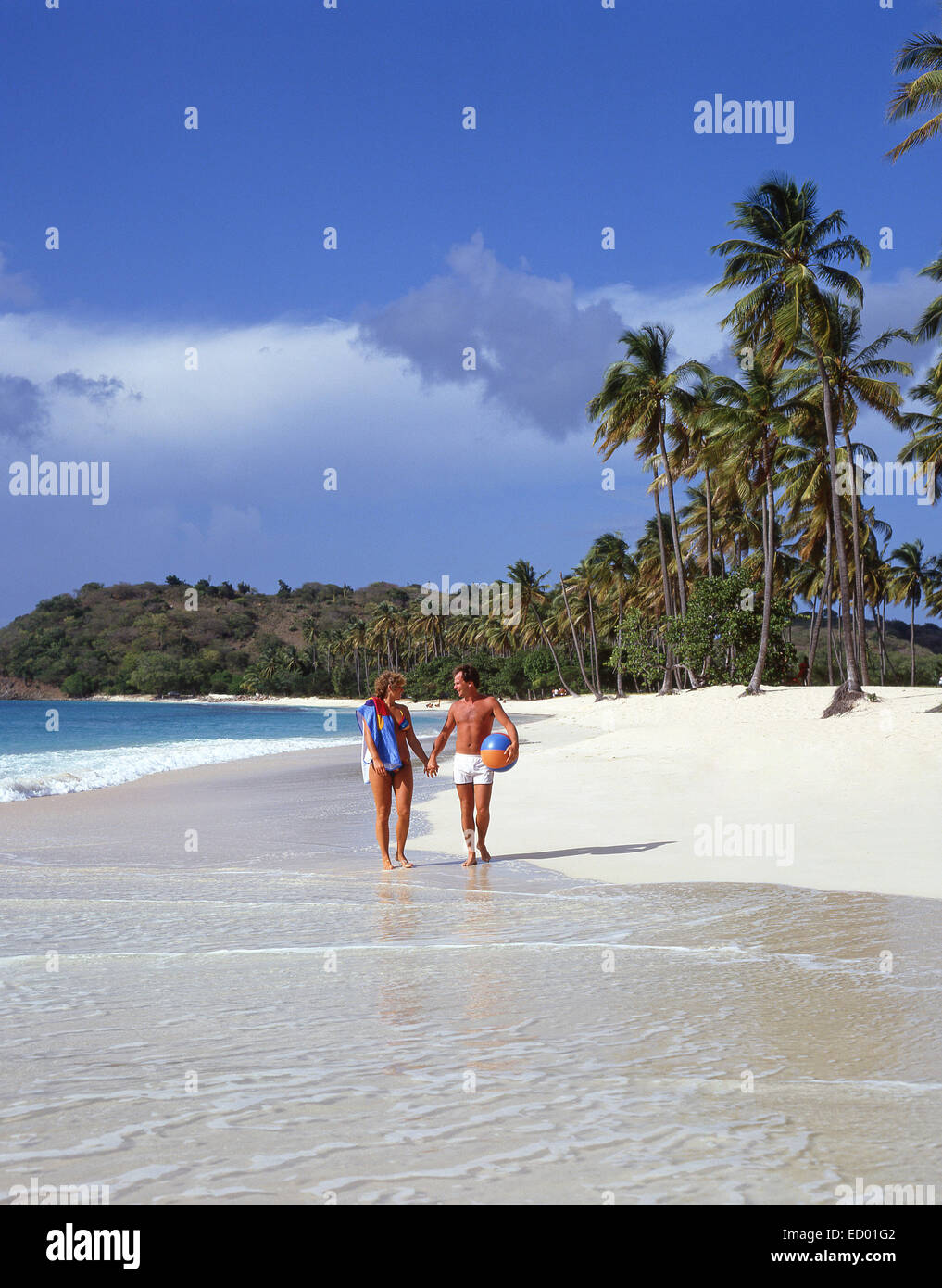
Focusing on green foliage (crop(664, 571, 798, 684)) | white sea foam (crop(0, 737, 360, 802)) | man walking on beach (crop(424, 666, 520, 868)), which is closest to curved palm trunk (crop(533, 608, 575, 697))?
white sea foam (crop(0, 737, 360, 802))

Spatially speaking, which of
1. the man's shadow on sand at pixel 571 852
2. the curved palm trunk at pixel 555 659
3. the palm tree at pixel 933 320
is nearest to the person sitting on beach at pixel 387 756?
the man's shadow on sand at pixel 571 852

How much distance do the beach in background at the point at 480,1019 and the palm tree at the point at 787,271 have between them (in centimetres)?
1757

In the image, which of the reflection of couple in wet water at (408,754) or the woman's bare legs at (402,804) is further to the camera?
the woman's bare legs at (402,804)

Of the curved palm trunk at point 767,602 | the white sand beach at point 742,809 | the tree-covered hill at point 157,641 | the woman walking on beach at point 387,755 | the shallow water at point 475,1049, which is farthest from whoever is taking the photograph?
the tree-covered hill at point 157,641

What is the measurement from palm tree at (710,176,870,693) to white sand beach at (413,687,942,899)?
943 centimetres

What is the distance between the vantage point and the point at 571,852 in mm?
9883

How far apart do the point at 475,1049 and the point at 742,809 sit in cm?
853

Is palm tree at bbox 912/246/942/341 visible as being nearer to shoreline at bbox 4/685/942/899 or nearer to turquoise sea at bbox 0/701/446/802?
shoreline at bbox 4/685/942/899

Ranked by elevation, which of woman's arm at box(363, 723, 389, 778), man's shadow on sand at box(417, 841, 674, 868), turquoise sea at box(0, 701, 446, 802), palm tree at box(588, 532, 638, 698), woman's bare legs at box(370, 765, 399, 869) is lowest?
turquoise sea at box(0, 701, 446, 802)

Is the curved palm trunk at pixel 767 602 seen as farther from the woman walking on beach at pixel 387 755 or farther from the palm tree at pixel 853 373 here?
the woman walking on beach at pixel 387 755

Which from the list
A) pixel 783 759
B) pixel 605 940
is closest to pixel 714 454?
pixel 783 759

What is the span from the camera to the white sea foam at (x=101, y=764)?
1994cm

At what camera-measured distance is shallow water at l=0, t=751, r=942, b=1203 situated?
3018mm

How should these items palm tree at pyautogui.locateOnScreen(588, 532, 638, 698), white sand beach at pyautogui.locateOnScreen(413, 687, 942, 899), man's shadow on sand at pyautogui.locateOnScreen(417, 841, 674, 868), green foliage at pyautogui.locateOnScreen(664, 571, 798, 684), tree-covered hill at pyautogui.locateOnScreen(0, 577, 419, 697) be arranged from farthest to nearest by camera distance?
tree-covered hill at pyautogui.locateOnScreen(0, 577, 419, 697) → palm tree at pyautogui.locateOnScreen(588, 532, 638, 698) → green foliage at pyautogui.locateOnScreen(664, 571, 798, 684) → man's shadow on sand at pyautogui.locateOnScreen(417, 841, 674, 868) → white sand beach at pyautogui.locateOnScreen(413, 687, 942, 899)
